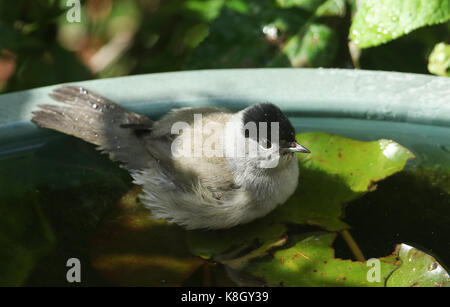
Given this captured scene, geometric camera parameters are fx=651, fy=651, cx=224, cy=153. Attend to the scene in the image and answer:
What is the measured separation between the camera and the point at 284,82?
3.01 m

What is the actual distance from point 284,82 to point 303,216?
2.44 ft

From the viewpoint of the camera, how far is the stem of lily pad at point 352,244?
2.24m

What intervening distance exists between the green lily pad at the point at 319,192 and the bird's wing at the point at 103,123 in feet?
1.86

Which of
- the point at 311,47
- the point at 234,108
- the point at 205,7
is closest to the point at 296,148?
the point at 234,108

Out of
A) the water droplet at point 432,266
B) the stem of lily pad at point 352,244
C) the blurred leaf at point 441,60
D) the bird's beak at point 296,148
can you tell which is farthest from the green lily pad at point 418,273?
the blurred leaf at point 441,60

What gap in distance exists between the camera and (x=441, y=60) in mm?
3490

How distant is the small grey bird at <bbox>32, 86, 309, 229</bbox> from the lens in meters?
2.60

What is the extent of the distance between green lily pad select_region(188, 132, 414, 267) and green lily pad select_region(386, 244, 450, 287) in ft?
1.10

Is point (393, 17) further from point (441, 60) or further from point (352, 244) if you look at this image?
point (352, 244)

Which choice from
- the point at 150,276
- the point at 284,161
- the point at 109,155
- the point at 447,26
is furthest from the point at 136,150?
the point at 447,26

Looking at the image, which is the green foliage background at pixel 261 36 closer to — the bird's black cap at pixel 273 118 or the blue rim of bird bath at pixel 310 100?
the blue rim of bird bath at pixel 310 100

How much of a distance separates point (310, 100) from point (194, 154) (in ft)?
1.94
